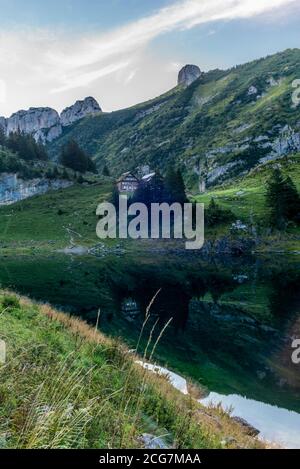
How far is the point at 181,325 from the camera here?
34281 mm

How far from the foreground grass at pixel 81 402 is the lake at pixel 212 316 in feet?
5.46

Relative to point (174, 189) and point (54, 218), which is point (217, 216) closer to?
point (174, 189)

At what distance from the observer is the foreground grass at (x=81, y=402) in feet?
25.0

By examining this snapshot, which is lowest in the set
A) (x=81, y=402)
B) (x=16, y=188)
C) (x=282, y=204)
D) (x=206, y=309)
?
(x=206, y=309)

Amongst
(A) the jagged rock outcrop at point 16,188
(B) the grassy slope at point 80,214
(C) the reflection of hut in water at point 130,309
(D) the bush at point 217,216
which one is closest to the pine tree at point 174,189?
(B) the grassy slope at point 80,214

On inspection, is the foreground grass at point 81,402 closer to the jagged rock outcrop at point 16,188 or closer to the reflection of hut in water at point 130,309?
the reflection of hut in water at point 130,309

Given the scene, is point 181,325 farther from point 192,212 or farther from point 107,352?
point 192,212

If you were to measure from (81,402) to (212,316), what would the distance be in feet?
98.2

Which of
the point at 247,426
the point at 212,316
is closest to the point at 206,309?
the point at 212,316

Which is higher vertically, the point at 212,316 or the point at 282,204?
the point at 282,204

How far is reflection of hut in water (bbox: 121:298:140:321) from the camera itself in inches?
1475

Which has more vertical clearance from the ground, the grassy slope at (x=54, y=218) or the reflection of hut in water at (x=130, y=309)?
the grassy slope at (x=54, y=218)

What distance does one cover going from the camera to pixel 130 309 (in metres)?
40.7
